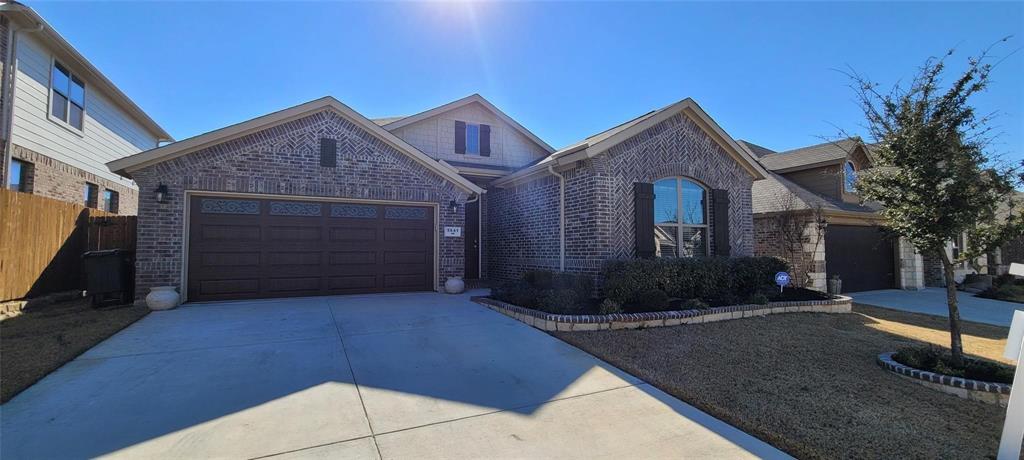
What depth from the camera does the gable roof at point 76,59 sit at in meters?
8.47

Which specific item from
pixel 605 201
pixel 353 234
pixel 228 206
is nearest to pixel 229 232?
pixel 228 206

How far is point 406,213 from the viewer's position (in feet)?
32.2

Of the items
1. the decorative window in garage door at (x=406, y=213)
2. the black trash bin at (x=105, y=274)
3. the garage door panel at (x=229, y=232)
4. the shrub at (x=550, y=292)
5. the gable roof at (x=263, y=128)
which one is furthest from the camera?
the decorative window in garage door at (x=406, y=213)

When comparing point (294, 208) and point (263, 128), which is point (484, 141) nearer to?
point (294, 208)

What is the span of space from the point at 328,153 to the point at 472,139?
555cm

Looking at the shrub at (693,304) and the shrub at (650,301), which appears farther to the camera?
the shrub at (693,304)

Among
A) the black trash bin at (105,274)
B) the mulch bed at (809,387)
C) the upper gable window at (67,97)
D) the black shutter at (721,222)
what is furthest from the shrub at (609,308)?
the upper gable window at (67,97)

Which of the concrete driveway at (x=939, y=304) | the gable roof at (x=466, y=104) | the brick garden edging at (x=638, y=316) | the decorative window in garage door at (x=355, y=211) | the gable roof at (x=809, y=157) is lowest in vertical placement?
the concrete driveway at (x=939, y=304)

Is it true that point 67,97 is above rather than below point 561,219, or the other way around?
above

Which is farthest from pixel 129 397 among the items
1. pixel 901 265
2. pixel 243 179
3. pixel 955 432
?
pixel 901 265

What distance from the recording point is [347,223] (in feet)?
30.0

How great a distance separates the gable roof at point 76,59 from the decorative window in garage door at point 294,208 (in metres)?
6.24

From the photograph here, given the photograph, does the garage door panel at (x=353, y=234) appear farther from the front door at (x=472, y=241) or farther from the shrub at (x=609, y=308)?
the shrub at (x=609, y=308)

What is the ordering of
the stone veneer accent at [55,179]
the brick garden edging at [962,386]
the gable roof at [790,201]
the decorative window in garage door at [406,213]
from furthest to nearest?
1. the gable roof at [790,201]
2. the decorative window in garage door at [406,213]
3. the stone veneer accent at [55,179]
4. the brick garden edging at [962,386]
